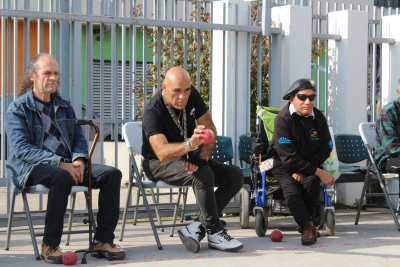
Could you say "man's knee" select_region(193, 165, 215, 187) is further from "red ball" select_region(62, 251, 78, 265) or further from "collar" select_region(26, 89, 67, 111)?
"collar" select_region(26, 89, 67, 111)

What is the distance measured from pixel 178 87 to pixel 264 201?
1.49 m

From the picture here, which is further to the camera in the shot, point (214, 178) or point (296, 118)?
point (296, 118)

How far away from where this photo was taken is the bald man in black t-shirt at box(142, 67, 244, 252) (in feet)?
14.4

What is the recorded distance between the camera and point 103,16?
5902 millimetres

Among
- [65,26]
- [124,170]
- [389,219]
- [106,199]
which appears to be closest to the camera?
[106,199]

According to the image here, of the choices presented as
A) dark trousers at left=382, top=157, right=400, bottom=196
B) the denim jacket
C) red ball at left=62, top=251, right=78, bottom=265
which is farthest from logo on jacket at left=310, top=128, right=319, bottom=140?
red ball at left=62, top=251, right=78, bottom=265

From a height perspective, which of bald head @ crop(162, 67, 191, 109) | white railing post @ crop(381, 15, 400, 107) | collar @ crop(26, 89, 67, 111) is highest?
white railing post @ crop(381, 15, 400, 107)

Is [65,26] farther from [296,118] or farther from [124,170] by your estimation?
[124,170]

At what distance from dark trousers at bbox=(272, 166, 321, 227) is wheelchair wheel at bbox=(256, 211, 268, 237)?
0.95 feet

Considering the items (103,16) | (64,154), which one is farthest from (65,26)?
(64,154)

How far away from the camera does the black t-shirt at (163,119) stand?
453 centimetres

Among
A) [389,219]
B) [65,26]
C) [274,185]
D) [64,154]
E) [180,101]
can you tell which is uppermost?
[65,26]

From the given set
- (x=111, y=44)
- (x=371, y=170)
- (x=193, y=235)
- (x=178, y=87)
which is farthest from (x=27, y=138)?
(x=371, y=170)

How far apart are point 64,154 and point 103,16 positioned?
209 cm
